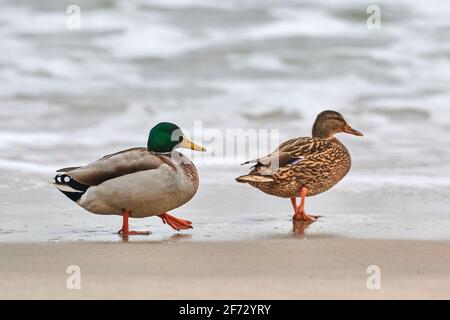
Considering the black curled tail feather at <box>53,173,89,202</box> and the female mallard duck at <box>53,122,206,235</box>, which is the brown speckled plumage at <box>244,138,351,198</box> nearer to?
the female mallard duck at <box>53,122,206,235</box>

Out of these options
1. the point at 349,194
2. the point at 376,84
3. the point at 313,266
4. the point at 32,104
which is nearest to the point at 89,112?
the point at 32,104

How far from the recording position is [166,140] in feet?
22.8

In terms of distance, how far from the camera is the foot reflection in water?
670 centimetres

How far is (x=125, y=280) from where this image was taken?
5312 mm

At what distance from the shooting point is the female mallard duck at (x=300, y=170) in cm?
728

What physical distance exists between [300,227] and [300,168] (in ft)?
1.76

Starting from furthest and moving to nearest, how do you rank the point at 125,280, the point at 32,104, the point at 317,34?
the point at 317,34 < the point at 32,104 < the point at 125,280

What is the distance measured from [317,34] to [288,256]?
1177 centimetres

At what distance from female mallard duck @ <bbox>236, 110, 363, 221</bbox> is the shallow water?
9.5 inches
